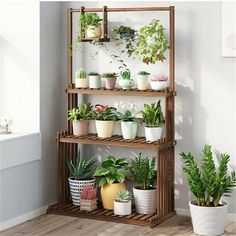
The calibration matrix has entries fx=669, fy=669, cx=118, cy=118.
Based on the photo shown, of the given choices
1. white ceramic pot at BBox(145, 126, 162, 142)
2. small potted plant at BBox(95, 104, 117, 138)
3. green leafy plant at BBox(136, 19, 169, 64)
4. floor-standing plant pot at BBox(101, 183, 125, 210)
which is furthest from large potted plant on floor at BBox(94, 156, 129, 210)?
green leafy plant at BBox(136, 19, 169, 64)

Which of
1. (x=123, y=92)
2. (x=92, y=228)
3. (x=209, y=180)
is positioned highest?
(x=123, y=92)

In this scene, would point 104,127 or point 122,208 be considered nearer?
point 122,208

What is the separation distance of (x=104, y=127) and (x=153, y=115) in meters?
0.40

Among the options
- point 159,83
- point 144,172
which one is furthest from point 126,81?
point 144,172

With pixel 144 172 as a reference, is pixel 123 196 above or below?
below

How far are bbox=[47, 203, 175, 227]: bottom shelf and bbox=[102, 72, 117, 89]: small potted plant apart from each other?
950mm

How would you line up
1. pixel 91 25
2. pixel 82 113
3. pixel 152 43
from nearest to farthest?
pixel 152 43
pixel 91 25
pixel 82 113

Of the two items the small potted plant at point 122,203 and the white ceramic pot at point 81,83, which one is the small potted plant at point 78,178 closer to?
the small potted plant at point 122,203

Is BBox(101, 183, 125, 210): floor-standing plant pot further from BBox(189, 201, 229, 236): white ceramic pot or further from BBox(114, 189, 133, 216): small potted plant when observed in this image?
BBox(189, 201, 229, 236): white ceramic pot

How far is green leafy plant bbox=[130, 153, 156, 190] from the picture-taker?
16.4 feet

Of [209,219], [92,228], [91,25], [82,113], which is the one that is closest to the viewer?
[209,219]

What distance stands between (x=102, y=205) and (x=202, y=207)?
3.18ft

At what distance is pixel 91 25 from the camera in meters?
4.99

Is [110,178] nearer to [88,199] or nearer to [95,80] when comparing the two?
[88,199]
